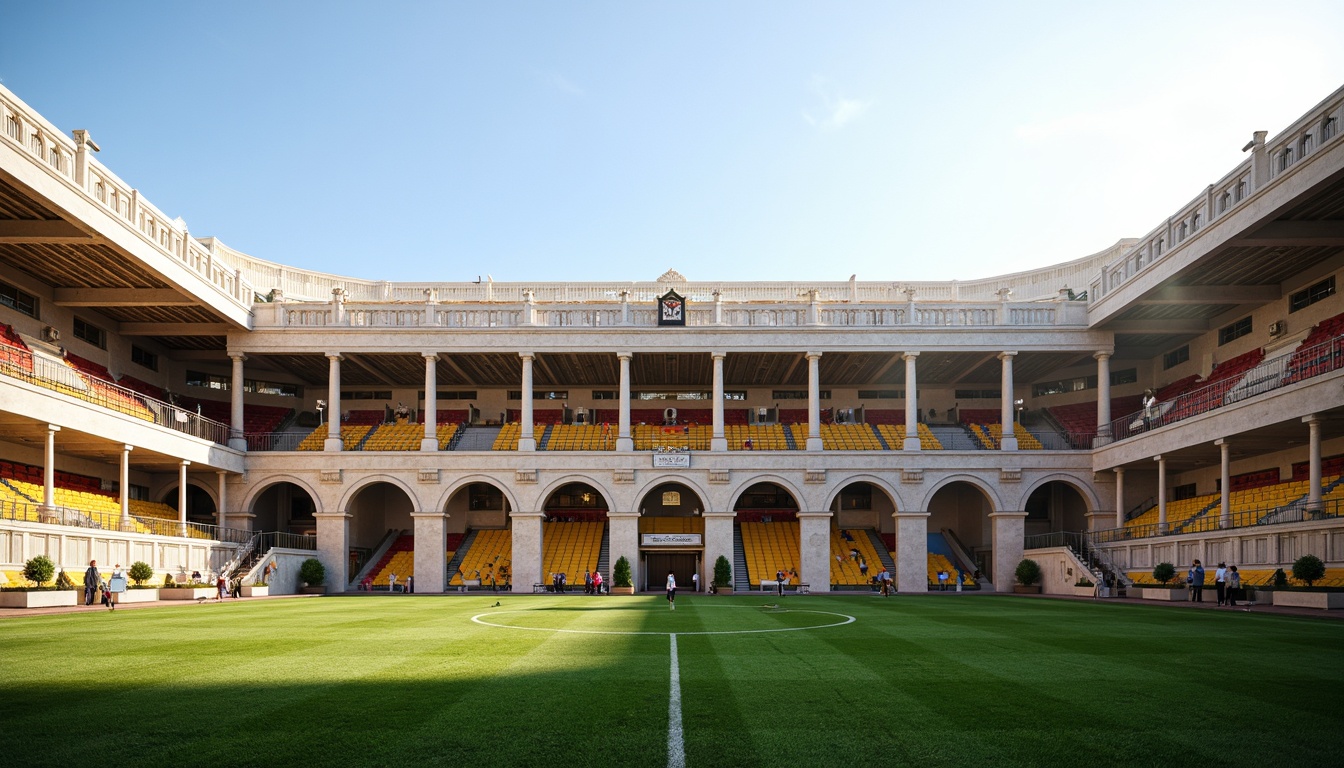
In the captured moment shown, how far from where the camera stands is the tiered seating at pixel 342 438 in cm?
5444

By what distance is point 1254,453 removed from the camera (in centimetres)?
4406

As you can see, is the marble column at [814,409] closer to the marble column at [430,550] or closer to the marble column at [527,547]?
the marble column at [527,547]

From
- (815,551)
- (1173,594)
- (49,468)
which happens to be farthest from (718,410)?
(49,468)

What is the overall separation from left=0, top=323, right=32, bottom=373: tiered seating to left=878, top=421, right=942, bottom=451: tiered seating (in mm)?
41009

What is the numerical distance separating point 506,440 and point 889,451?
2179cm

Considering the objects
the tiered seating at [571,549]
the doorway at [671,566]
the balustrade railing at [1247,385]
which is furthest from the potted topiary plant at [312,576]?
the balustrade railing at [1247,385]

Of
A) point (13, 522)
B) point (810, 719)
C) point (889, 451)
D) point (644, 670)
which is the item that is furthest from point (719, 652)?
point (889, 451)

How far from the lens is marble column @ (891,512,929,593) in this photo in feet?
169

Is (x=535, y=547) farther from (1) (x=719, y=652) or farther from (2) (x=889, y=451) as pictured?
(1) (x=719, y=652)

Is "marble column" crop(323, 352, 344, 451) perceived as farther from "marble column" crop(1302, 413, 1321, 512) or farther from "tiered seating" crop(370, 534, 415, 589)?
"marble column" crop(1302, 413, 1321, 512)

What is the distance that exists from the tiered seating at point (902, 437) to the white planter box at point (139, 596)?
36.8 meters

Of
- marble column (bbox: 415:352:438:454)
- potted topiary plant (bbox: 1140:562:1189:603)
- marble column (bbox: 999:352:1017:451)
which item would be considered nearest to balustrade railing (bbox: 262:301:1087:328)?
marble column (bbox: 415:352:438:454)

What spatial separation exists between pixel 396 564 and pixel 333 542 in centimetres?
444

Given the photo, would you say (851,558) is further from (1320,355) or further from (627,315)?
(1320,355)
